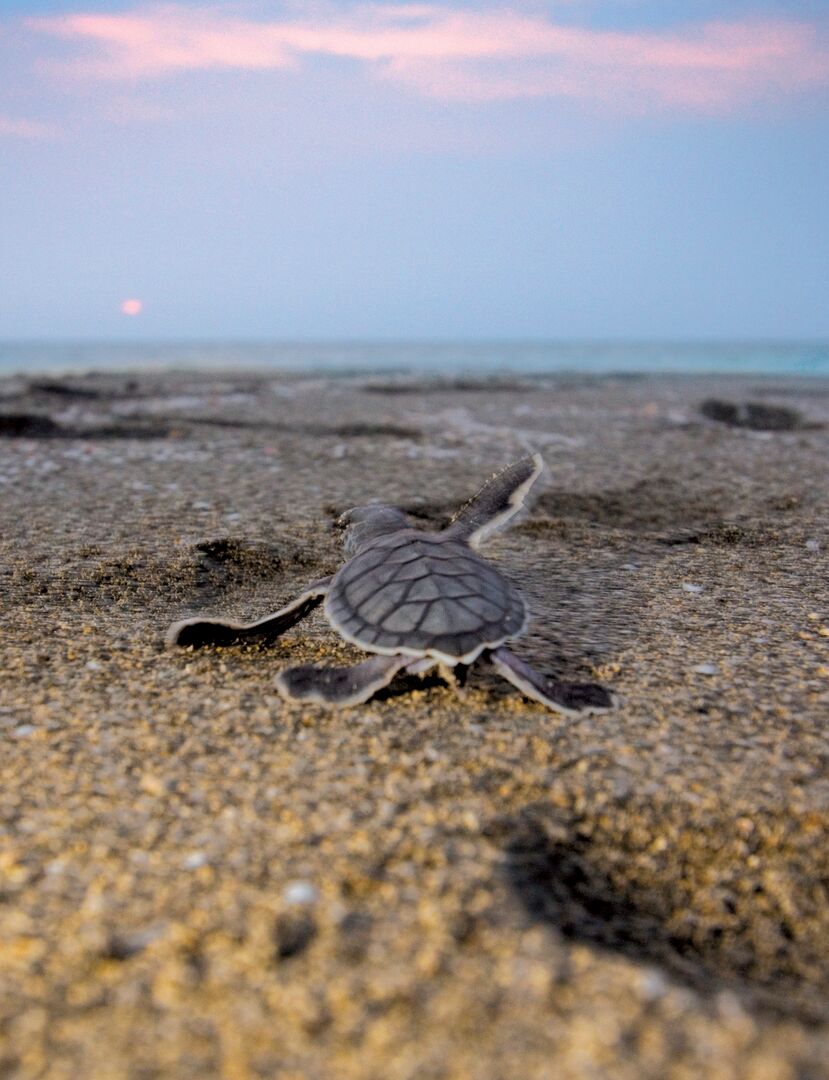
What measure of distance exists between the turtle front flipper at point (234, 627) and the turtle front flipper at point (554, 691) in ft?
2.51

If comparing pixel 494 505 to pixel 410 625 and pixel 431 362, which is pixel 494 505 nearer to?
pixel 410 625

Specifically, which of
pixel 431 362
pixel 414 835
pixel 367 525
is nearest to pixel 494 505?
pixel 367 525

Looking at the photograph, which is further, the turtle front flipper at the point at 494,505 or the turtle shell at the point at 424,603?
the turtle front flipper at the point at 494,505

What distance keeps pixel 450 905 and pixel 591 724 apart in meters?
0.87

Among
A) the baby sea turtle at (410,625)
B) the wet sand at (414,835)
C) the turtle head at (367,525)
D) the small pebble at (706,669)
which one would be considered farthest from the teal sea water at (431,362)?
the small pebble at (706,669)

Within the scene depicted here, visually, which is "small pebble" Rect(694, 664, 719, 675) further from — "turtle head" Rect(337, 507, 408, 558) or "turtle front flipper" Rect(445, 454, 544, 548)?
"turtle head" Rect(337, 507, 408, 558)

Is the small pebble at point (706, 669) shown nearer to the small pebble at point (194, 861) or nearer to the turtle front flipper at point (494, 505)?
the turtle front flipper at point (494, 505)

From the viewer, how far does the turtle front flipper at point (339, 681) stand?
2.47 meters

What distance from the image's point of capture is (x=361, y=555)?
298 cm

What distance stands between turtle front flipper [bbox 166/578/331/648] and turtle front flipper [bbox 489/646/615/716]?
764 millimetres

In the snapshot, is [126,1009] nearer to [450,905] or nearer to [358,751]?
[450,905]

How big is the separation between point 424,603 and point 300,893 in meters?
1.02

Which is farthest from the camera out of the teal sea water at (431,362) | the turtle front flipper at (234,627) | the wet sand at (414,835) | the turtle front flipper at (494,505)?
the teal sea water at (431,362)

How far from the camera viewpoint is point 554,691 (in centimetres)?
245
